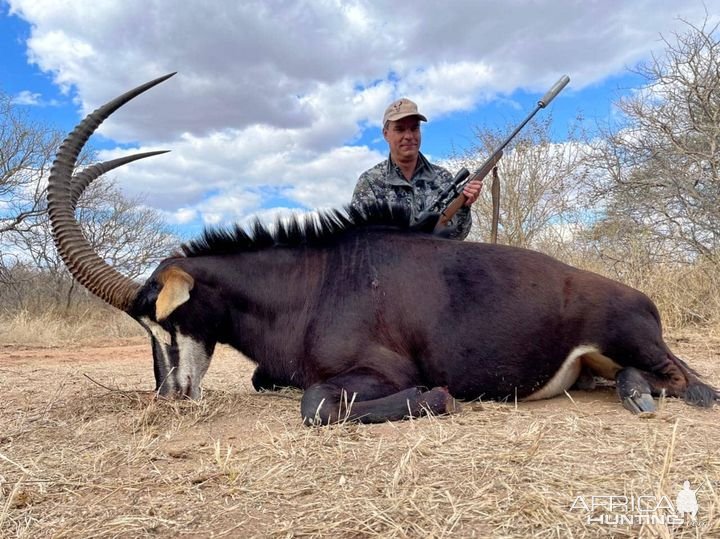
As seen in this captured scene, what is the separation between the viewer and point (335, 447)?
8.96 ft

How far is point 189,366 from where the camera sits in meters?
4.13

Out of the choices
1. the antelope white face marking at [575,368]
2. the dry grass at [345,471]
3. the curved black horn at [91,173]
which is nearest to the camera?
the dry grass at [345,471]

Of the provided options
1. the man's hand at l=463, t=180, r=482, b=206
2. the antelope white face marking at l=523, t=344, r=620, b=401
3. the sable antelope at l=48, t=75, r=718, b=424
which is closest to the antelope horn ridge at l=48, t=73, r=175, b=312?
the sable antelope at l=48, t=75, r=718, b=424

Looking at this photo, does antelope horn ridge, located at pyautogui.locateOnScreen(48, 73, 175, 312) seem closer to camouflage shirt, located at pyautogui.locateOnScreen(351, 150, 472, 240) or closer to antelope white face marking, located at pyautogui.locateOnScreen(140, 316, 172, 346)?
antelope white face marking, located at pyautogui.locateOnScreen(140, 316, 172, 346)

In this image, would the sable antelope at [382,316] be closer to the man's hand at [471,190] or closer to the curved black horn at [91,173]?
the curved black horn at [91,173]

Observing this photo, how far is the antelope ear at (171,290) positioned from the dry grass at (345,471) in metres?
0.61

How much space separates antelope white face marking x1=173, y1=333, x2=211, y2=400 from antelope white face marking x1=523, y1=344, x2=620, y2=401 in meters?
2.27

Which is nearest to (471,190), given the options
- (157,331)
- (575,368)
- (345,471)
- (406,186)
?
(406,186)

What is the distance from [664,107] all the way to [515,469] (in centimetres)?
1001

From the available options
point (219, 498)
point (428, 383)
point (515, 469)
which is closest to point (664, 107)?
point (428, 383)

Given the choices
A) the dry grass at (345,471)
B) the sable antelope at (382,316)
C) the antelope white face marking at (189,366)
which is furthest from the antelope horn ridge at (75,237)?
the dry grass at (345,471)

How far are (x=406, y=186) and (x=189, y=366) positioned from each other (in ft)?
11.3

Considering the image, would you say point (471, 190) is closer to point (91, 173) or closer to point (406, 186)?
point (406, 186)

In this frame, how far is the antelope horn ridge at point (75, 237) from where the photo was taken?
4.16m
